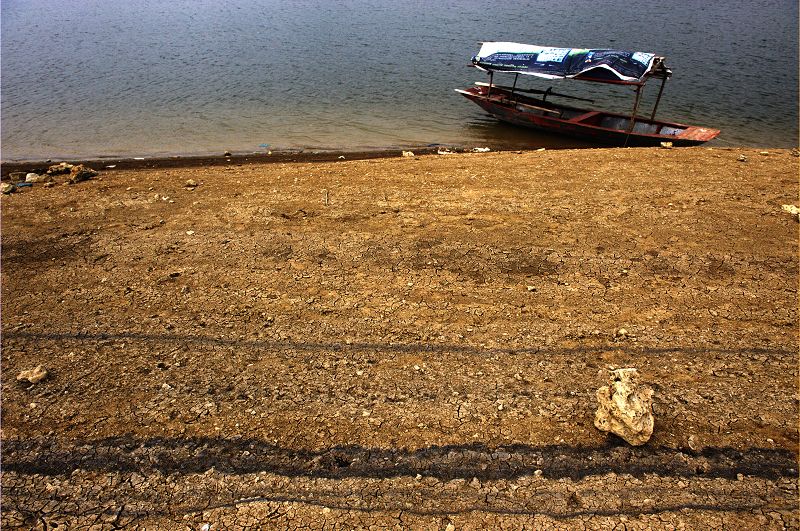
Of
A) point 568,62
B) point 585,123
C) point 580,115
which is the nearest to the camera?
point 568,62

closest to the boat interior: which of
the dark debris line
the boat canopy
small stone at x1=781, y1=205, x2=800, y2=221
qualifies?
the boat canopy

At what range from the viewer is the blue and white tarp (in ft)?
46.0

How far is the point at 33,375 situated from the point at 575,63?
15.4 meters

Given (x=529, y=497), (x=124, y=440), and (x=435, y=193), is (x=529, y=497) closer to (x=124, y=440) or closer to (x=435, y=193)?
(x=124, y=440)

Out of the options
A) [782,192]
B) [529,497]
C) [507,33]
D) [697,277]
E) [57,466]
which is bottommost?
[57,466]

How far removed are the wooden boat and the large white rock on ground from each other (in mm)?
12545

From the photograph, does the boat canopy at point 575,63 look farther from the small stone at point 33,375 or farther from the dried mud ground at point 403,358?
the small stone at point 33,375

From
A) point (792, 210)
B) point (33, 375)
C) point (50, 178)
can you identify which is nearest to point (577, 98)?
point (792, 210)

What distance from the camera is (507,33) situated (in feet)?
104

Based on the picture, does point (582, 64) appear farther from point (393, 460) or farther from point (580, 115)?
point (393, 460)

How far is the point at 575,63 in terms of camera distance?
1497 cm

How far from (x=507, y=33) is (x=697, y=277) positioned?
99.1 ft

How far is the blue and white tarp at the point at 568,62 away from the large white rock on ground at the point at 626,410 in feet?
41.8

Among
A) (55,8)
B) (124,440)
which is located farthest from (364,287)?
(55,8)
